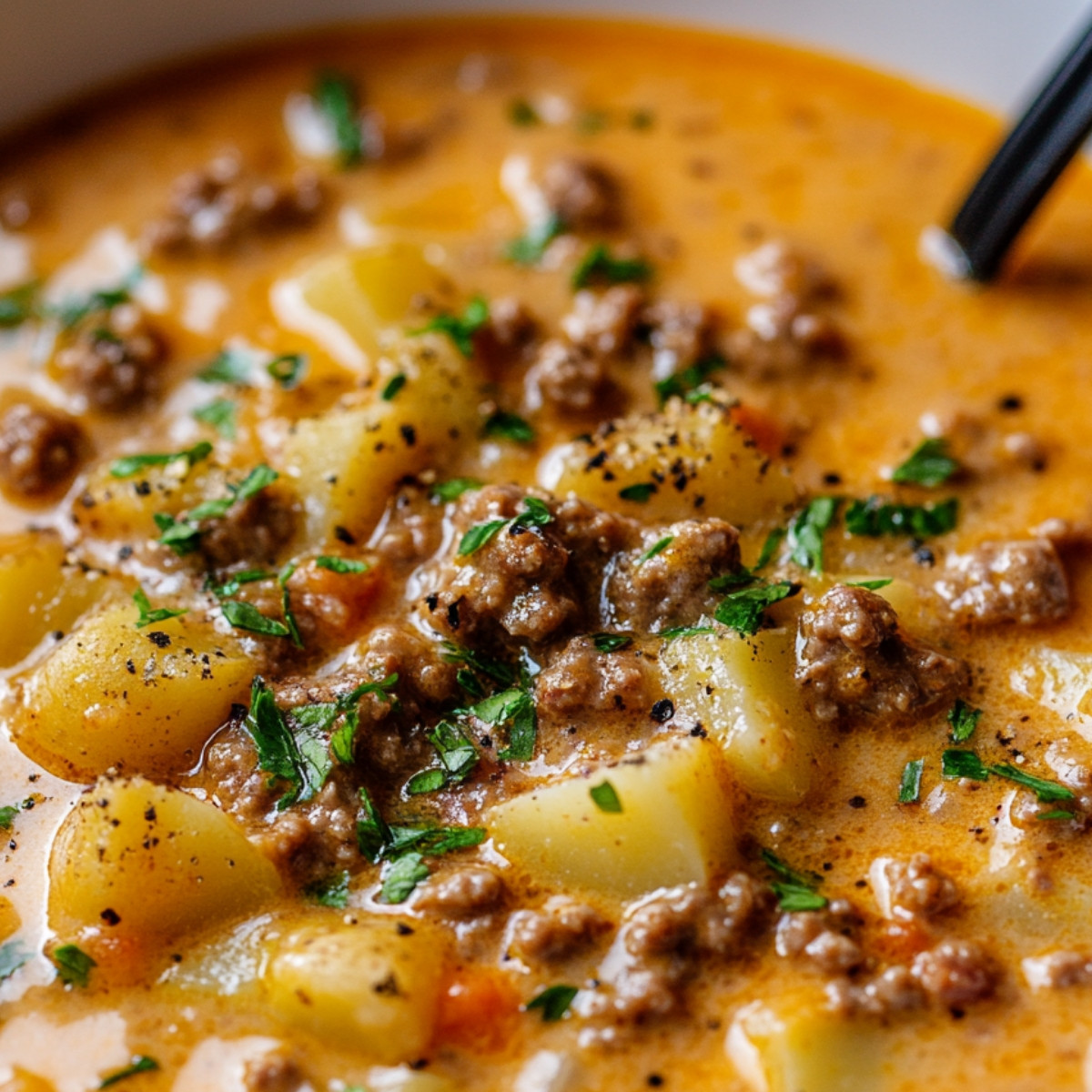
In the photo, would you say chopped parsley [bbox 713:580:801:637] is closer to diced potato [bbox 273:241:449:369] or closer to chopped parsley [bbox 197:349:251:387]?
diced potato [bbox 273:241:449:369]

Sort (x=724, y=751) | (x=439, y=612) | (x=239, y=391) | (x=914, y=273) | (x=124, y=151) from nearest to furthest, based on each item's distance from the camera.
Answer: (x=724, y=751) → (x=439, y=612) → (x=239, y=391) → (x=914, y=273) → (x=124, y=151)

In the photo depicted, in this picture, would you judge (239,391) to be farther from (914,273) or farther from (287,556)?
(914,273)

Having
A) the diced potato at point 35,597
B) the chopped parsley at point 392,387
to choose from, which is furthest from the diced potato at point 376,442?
the diced potato at point 35,597

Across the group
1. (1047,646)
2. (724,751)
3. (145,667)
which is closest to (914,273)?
(1047,646)

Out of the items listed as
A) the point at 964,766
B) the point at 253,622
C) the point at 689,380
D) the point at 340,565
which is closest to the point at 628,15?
the point at 689,380

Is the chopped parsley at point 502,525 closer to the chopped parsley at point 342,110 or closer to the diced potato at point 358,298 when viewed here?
the diced potato at point 358,298

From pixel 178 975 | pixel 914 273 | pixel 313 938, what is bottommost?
pixel 178 975
